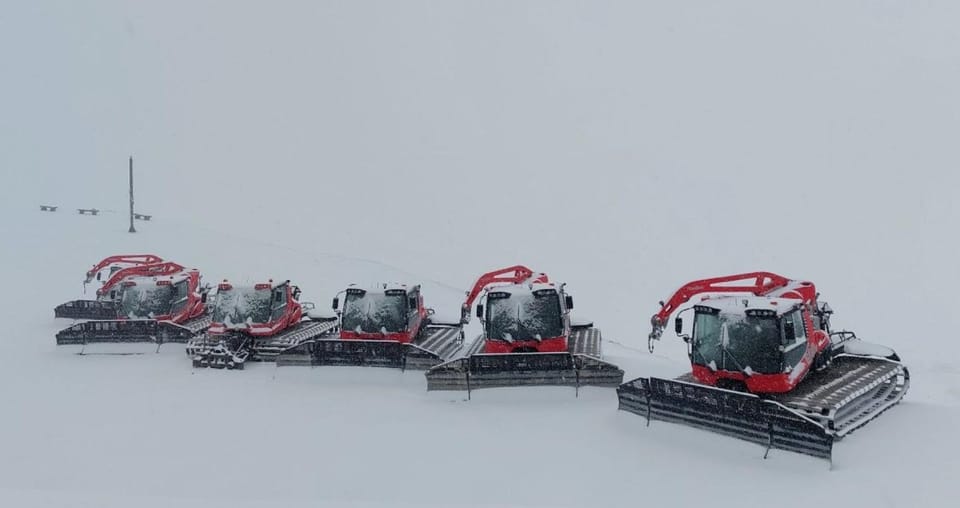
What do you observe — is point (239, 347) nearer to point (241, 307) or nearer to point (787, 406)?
point (241, 307)

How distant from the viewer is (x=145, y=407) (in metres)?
11.9

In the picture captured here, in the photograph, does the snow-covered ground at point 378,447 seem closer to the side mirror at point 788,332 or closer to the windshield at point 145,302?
the side mirror at point 788,332

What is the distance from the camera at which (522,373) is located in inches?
494

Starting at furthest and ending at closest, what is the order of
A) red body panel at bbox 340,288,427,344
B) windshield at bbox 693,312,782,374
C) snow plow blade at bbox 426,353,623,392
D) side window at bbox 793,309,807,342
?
red body panel at bbox 340,288,427,344 → snow plow blade at bbox 426,353,623,392 → side window at bbox 793,309,807,342 → windshield at bbox 693,312,782,374

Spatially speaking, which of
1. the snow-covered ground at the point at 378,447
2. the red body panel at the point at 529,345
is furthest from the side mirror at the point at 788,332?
the red body panel at the point at 529,345

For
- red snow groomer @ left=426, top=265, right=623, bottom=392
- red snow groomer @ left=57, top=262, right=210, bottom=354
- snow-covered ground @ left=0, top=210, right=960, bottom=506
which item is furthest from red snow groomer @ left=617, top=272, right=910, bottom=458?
red snow groomer @ left=57, top=262, right=210, bottom=354

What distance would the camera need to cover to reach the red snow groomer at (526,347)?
41.1 feet

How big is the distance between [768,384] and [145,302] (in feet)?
50.3

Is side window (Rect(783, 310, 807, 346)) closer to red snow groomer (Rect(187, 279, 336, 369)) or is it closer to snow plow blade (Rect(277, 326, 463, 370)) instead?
snow plow blade (Rect(277, 326, 463, 370))

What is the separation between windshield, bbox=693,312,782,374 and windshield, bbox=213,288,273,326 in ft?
32.9

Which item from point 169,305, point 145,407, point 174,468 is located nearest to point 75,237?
point 169,305

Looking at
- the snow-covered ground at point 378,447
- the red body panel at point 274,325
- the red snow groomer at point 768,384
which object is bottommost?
the snow-covered ground at point 378,447

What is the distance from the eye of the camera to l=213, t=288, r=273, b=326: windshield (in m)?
15.7

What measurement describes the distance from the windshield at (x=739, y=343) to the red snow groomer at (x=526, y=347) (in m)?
2.04
